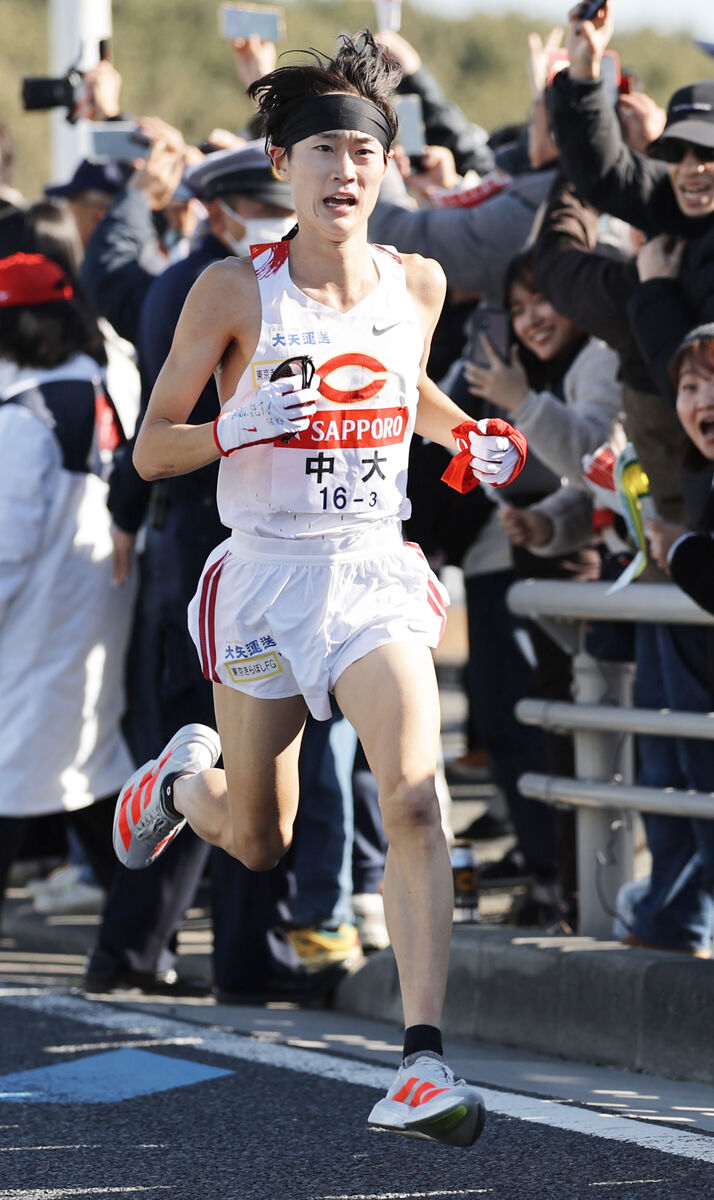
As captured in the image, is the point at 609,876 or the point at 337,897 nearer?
the point at 609,876

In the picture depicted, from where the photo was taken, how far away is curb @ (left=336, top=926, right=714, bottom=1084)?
457 cm

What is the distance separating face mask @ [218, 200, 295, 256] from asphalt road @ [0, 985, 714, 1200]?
2289 mm

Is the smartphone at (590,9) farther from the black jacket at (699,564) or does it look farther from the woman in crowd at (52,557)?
the woman in crowd at (52,557)

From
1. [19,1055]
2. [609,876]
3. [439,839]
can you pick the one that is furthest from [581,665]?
[19,1055]

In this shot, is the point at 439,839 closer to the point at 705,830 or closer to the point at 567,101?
the point at 705,830

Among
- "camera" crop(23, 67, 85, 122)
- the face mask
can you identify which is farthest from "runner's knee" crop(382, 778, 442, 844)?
"camera" crop(23, 67, 85, 122)

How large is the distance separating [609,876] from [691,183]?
1873 mm

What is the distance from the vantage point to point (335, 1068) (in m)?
4.73

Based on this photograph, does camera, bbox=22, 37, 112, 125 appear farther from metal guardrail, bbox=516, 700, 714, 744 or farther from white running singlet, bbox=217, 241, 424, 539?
white running singlet, bbox=217, 241, 424, 539

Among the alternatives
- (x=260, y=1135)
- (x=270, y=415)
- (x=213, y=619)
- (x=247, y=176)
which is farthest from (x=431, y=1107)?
(x=247, y=176)

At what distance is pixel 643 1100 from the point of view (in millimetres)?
4336

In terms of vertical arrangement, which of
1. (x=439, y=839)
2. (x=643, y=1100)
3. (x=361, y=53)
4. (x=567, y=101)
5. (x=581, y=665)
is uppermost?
(x=567, y=101)

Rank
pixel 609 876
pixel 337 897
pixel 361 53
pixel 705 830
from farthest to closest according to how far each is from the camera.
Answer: pixel 337 897, pixel 609 876, pixel 705 830, pixel 361 53

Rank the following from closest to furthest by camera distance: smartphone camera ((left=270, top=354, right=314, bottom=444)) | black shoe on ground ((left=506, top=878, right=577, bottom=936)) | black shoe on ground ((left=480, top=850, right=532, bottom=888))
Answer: smartphone camera ((left=270, top=354, right=314, bottom=444)) < black shoe on ground ((left=506, top=878, right=577, bottom=936)) < black shoe on ground ((left=480, top=850, right=532, bottom=888))
